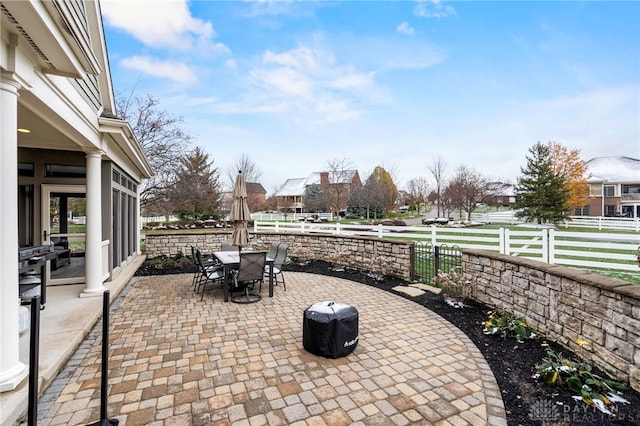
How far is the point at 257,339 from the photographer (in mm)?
3879

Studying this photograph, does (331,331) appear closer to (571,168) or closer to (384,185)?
(384,185)

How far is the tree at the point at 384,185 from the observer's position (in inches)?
1162

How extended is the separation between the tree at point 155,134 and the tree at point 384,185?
18.4 metres

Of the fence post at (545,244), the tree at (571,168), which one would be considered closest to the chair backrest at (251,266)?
the fence post at (545,244)

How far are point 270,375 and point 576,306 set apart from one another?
135 inches

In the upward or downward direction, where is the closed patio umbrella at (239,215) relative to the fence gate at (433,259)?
upward

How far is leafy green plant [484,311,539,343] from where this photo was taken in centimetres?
388

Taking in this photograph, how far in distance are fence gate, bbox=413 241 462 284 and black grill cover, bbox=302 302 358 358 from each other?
3729 mm

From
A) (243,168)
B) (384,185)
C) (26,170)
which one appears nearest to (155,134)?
(243,168)

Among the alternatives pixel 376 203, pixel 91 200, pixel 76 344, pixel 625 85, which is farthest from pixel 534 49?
pixel 376 203

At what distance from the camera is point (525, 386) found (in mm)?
2838

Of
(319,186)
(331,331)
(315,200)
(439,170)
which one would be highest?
(439,170)

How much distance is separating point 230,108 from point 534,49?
512 inches

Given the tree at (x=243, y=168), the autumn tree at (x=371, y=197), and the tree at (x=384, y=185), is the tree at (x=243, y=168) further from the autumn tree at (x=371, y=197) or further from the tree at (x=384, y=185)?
the tree at (x=384, y=185)
